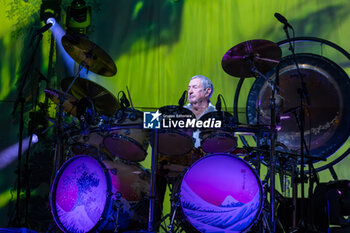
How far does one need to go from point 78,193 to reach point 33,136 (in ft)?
5.82

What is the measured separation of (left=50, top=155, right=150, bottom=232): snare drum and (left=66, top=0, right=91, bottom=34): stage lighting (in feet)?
8.14

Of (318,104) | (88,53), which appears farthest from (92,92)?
(318,104)

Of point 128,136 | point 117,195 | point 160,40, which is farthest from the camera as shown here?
point 160,40

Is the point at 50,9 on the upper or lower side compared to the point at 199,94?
upper

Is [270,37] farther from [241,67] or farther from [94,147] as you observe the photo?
[94,147]

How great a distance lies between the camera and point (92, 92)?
13.7 feet

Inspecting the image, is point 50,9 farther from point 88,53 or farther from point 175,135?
point 175,135

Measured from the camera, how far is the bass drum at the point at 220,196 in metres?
2.93

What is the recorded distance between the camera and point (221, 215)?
2.94 metres

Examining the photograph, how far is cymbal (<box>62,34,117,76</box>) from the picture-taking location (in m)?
3.80

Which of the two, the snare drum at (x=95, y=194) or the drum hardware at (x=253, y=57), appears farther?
the drum hardware at (x=253, y=57)

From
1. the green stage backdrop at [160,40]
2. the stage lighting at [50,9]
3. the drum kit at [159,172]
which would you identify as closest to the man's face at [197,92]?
the green stage backdrop at [160,40]

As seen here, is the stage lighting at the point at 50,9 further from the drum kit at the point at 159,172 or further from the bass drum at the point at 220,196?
the bass drum at the point at 220,196

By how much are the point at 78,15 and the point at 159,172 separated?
2.57 meters
